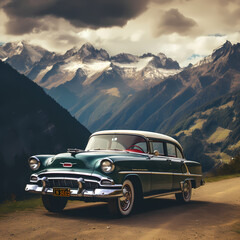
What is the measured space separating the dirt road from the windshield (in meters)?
1.72

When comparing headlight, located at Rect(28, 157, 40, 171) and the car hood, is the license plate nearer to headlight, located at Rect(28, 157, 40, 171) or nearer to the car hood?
the car hood

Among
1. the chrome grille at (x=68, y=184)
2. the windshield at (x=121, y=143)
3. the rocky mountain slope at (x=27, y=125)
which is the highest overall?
the rocky mountain slope at (x=27, y=125)

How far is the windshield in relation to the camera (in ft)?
34.2

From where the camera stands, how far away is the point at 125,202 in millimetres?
9250

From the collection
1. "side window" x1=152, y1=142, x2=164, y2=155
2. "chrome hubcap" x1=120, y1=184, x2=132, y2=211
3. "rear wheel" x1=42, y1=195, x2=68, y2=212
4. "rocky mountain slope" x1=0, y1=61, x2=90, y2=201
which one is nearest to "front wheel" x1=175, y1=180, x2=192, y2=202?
"side window" x1=152, y1=142, x2=164, y2=155

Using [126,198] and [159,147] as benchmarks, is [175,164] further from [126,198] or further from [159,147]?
[126,198]

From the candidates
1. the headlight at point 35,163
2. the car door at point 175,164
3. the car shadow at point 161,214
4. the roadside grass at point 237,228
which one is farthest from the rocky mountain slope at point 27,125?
the roadside grass at point 237,228

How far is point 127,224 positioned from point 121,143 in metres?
2.76

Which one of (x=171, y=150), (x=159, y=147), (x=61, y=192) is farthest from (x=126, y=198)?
(x=171, y=150)

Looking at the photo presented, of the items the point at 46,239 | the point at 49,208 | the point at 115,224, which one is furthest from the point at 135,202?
the point at 46,239

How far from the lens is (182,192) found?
496 inches

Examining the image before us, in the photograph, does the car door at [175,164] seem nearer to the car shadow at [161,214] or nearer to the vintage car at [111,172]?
the vintage car at [111,172]

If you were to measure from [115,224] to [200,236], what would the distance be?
190 cm

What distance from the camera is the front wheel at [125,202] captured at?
29.0 feet
